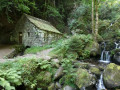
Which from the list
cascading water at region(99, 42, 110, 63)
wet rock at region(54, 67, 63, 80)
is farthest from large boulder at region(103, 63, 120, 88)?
cascading water at region(99, 42, 110, 63)

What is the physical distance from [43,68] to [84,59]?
5.00 meters

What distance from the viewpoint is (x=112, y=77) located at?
530 centimetres

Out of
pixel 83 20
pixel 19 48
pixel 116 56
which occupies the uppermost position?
pixel 83 20

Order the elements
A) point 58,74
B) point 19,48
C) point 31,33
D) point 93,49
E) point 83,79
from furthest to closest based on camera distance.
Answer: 1. point 31,33
2. point 19,48
3. point 93,49
4. point 58,74
5. point 83,79

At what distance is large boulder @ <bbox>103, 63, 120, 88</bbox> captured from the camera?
16.9 feet

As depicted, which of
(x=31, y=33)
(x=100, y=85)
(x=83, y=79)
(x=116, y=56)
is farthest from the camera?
(x=31, y=33)

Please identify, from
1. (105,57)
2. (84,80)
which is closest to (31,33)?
(105,57)

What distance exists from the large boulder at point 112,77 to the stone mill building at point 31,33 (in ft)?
30.4

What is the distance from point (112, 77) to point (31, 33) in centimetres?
1142

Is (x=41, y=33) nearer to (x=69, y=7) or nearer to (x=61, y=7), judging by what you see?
(x=61, y=7)

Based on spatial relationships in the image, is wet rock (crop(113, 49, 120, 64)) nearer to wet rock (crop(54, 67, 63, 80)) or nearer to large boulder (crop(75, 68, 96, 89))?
large boulder (crop(75, 68, 96, 89))

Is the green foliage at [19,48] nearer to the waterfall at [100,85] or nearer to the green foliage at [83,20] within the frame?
the green foliage at [83,20]

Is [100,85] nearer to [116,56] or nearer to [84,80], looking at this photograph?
[84,80]

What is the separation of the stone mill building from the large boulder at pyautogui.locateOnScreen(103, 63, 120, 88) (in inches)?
365
